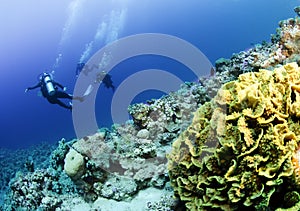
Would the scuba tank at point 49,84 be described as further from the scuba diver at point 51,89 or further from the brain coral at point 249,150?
the brain coral at point 249,150

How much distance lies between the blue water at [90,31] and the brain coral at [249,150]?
73679 millimetres

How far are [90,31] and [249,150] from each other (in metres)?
85.6

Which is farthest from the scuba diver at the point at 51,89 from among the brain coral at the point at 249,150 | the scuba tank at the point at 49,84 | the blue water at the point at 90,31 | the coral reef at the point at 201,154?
the blue water at the point at 90,31

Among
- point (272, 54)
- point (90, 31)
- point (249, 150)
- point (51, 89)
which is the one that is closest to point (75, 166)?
point (249, 150)

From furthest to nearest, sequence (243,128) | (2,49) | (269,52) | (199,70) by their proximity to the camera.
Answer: (2,49) < (199,70) < (269,52) < (243,128)

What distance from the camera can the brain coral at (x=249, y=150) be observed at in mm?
2807

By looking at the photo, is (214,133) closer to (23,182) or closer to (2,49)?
(23,182)

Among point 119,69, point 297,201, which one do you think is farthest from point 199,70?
point 119,69

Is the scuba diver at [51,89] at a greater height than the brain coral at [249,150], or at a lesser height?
greater

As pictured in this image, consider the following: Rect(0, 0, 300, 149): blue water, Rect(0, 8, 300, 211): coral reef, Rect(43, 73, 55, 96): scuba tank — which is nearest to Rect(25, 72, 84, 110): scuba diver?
Rect(43, 73, 55, 96): scuba tank

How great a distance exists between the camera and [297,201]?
8.87ft

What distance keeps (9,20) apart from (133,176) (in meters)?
91.5

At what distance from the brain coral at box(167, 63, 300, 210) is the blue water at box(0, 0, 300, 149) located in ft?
242

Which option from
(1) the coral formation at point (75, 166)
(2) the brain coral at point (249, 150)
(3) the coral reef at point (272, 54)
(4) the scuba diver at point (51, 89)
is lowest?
(2) the brain coral at point (249, 150)
